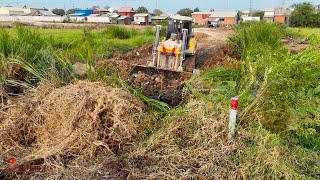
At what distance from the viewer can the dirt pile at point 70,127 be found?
324 centimetres

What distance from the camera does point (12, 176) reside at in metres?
2.95

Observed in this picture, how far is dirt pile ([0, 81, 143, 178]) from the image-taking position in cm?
324

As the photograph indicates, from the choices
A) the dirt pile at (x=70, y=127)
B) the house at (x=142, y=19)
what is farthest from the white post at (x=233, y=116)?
the house at (x=142, y=19)

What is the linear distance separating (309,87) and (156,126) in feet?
6.30

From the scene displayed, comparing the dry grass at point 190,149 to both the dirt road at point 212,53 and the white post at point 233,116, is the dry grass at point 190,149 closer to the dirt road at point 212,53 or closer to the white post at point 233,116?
the white post at point 233,116

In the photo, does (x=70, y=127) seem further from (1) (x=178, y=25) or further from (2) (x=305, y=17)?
(2) (x=305, y=17)

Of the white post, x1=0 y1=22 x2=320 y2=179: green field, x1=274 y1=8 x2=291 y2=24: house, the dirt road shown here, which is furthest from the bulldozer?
x1=274 y1=8 x2=291 y2=24: house

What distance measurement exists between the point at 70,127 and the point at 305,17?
153ft

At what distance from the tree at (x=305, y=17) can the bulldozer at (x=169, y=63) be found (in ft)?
129

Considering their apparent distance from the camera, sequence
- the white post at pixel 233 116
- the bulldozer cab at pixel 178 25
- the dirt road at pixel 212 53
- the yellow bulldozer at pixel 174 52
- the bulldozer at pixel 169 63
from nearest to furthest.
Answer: the white post at pixel 233 116, the bulldozer at pixel 169 63, the yellow bulldozer at pixel 174 52, the bulldozer cab at pixel 178 25, the dirt road at pixel 212 53

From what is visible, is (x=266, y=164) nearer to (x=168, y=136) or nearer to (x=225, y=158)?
(x=225, y=158)

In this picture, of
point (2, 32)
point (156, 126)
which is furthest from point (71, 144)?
point (2, 32)

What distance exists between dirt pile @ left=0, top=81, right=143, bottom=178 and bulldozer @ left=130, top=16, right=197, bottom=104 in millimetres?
2592

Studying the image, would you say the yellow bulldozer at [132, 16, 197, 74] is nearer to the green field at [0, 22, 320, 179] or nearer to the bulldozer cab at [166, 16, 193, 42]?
the bulldozer cab at [166, 16, 193, 42]
